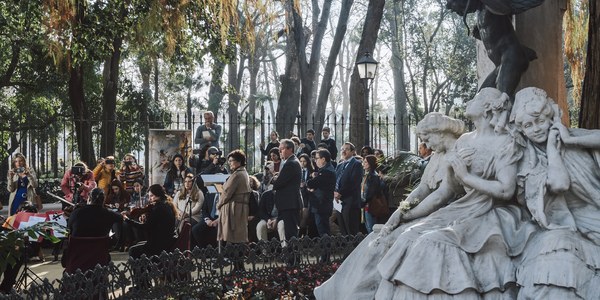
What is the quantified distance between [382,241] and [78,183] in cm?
781

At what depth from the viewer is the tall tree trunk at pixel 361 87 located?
1925 centimetres

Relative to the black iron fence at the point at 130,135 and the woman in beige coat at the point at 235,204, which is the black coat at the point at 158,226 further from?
the black iron fence at the point at 130,135

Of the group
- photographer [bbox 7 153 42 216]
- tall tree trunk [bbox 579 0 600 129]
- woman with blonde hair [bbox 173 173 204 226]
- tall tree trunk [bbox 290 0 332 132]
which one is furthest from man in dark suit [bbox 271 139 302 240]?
tall tree trunk [bbox 290 0 332 132]

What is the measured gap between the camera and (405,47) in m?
36.1

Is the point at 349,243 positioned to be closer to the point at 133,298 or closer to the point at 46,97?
the point at 133,298

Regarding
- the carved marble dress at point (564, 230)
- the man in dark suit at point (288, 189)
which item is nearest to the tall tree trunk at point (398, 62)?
the man in dark suit at point (288, 189)

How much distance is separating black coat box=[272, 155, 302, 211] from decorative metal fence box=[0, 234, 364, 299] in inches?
58.1

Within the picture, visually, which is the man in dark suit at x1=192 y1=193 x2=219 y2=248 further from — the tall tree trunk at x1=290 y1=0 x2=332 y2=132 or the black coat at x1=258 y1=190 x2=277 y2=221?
the tall tree trunk at x1=290 y1=0 x2=332 y2=132

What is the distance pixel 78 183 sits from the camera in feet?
39.5

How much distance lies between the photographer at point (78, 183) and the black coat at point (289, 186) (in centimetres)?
334

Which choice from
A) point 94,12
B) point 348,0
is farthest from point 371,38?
point 94,12

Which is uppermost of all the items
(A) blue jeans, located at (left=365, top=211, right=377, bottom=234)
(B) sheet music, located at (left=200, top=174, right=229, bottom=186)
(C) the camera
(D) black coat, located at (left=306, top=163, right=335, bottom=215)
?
(C) the camera

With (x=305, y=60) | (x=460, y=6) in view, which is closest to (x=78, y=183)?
(x=460, y=6)

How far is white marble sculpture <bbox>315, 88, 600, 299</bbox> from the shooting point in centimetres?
444
